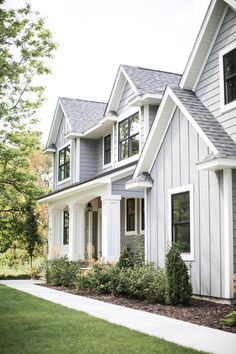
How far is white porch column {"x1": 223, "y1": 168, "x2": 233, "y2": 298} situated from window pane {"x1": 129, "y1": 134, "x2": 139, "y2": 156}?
283 inches

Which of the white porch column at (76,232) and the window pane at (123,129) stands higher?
the window pane at (123,129)

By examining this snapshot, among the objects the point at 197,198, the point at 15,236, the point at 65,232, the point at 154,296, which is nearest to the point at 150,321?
the point at 154,296

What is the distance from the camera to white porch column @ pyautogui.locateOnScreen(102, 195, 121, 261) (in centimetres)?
1709

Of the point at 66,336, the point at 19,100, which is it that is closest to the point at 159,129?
the point at 66,336

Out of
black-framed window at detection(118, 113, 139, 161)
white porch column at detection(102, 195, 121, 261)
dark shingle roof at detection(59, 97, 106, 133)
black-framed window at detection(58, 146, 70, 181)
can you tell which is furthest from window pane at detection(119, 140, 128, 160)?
black-framed window at detection(58, 146, 70, 181)

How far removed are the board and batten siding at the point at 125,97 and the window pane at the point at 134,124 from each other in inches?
28.0

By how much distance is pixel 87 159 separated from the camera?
22.7 meters

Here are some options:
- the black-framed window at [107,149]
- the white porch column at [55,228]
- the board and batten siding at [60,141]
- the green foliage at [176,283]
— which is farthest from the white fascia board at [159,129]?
the white porch column at [55,228]

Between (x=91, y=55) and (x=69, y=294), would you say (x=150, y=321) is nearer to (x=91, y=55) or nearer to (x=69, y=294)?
(x=69, y=294)

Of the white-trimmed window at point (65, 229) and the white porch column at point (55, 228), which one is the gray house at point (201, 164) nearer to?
the white porch column at point (55, 228)

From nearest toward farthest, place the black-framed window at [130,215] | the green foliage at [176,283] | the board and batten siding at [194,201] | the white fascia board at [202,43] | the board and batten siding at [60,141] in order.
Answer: the green foliage at [176,283], the board and batten siding at [194,201], the white fascia board at [202,43], the black-framed window at [130,215], the board and batten siding at [60,141]

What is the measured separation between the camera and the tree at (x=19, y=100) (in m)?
17.4

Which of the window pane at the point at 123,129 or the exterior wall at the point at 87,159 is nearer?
the window pane at the point at 123,129

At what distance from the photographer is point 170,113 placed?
13797mm
